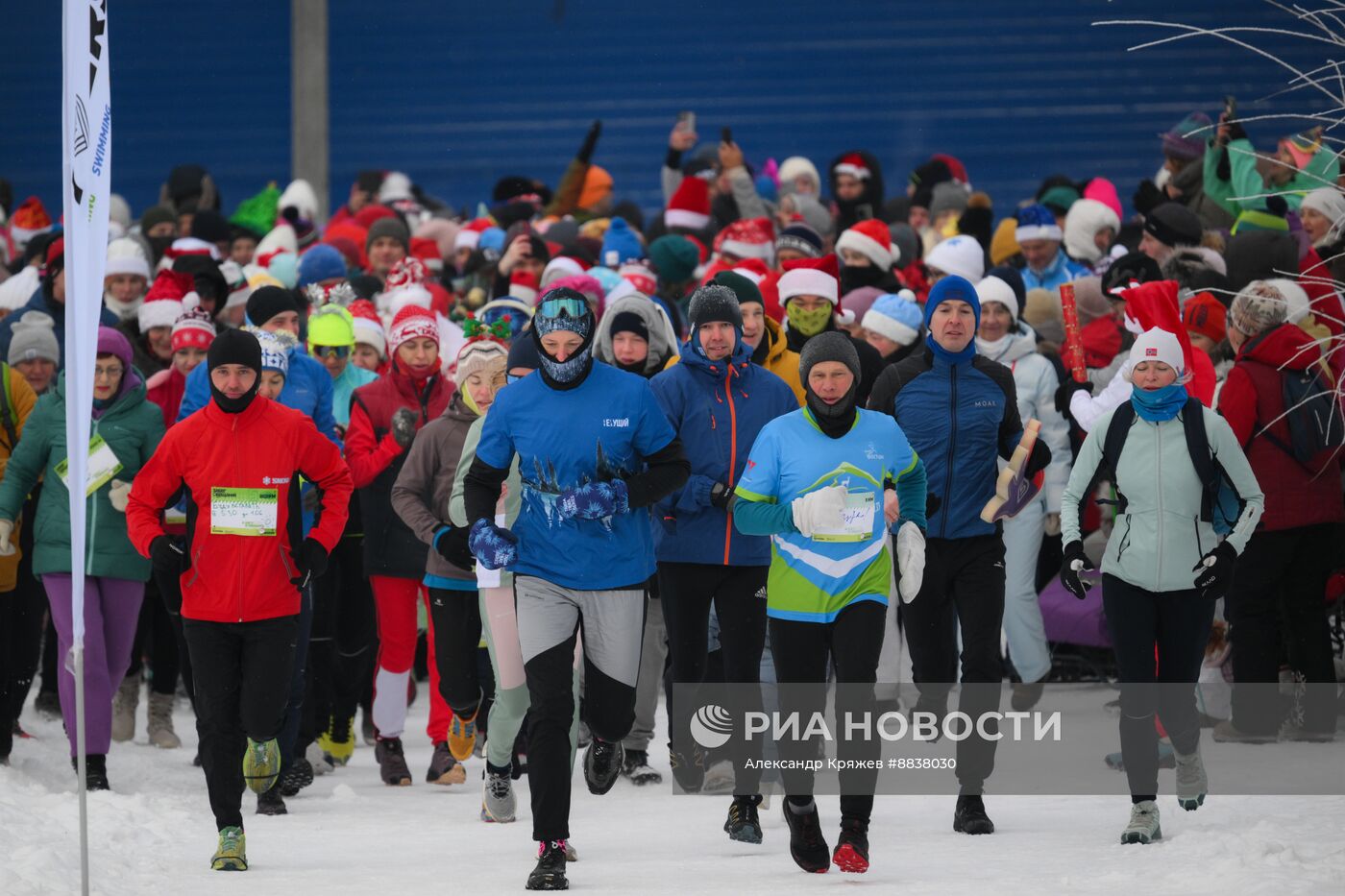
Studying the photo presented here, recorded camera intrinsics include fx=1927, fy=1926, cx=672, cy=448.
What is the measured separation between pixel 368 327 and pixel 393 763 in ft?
9.24

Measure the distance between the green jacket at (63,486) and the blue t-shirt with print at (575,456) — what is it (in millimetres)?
2746

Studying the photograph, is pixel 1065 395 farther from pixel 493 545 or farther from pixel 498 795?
pixel 493 545

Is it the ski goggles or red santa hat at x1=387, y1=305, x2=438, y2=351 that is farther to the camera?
red santa hat at x1=387, y1=305, x2=438, y2=351

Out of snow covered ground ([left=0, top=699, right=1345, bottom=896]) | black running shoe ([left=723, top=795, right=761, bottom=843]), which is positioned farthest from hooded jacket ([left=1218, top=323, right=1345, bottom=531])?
black running shoe ([left=723, top=795, right=761, bottom=843])

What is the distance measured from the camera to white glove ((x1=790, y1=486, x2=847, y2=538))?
6.77 meters

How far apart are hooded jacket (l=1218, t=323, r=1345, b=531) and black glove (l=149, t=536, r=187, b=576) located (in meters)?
5.02

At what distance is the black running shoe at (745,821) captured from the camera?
7.43 meters

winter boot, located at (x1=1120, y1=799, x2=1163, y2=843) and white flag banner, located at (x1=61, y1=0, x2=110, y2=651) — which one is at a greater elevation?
white flag banner, located at (x1=61, y1=0, x2=110, y2=651)

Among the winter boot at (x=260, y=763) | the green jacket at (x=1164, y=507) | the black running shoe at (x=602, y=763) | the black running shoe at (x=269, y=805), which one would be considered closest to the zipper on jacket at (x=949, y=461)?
the green jacket at (x=1164, y=507)

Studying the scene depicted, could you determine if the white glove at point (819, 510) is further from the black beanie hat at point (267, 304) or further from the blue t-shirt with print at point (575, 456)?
the black beanie hat at point (267, 304)

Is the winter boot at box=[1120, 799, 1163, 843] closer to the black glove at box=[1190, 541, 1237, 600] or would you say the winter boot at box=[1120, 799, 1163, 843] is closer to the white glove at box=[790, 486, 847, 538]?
the black glove at box=[1190, 541, 1237, 600]

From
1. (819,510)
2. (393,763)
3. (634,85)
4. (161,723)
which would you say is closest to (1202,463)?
(819,510)

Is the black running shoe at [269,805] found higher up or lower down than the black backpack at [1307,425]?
lower down

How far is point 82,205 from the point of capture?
602cm
